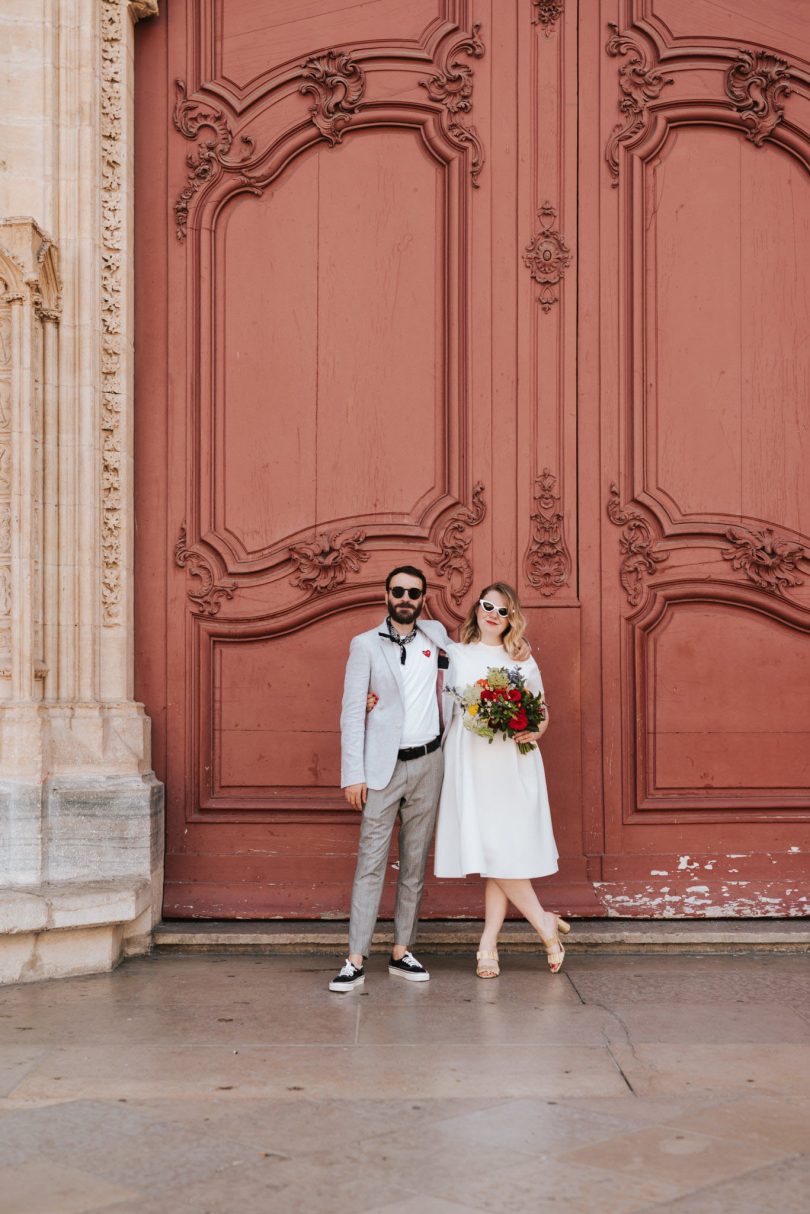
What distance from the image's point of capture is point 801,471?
275 inches

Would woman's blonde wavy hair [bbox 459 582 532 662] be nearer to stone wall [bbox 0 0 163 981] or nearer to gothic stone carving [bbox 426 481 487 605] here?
gothic stone carving [bbox 426 481 487 605]

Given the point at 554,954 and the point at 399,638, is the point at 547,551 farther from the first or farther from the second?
the point at 554,954

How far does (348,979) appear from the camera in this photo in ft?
18.9

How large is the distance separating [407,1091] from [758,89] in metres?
5.00

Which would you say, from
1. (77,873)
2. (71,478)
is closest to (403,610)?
(71,478)

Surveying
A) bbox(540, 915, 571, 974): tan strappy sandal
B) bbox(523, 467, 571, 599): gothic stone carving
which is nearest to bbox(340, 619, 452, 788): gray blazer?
bbox(540, 915, 571, 974): tan strappy sandal

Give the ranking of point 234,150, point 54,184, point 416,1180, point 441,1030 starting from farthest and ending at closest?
point 234,150 → point 54,184 → point 441,1030 → point 416,1180

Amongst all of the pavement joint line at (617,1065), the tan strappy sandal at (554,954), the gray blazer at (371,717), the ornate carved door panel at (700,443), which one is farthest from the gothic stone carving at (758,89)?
the pavement joint line at (617,1065)

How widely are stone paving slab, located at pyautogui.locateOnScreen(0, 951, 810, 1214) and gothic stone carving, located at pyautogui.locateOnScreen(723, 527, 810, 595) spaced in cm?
177

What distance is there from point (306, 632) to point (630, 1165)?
3.56m

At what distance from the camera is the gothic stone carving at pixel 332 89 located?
6934mm

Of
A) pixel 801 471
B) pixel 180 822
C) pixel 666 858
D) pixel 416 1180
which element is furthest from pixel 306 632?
pixel 416 1180

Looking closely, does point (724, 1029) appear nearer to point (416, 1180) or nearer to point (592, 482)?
point (416, 1180)

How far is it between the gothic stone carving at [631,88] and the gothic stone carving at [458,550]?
170 centimetres
